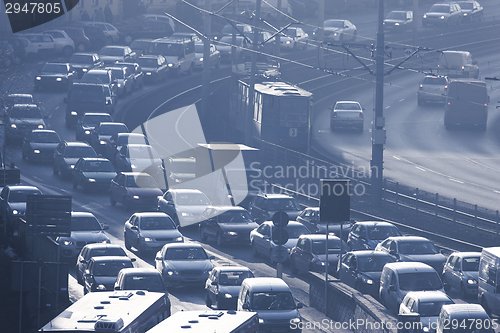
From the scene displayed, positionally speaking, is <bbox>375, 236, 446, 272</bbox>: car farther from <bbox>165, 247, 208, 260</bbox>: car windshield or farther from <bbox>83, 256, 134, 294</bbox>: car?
<bbox>83, 256, 134, 294</bbox>: car

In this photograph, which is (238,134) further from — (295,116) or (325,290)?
(325,290)

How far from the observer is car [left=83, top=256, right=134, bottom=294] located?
36.6 meters

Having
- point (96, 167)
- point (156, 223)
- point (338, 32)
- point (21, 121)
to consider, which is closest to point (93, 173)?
point (96, 167)

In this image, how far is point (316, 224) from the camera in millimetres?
46500

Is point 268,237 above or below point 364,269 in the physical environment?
below

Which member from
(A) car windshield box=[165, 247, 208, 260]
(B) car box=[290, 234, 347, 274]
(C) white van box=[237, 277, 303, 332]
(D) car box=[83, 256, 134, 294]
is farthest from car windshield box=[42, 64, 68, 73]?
(C) white van box=[237, 277, 303, 332]

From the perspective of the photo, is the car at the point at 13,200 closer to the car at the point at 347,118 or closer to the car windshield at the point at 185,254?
the car windshield at the point at 185,254

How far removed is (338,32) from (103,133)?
34654 millimetres

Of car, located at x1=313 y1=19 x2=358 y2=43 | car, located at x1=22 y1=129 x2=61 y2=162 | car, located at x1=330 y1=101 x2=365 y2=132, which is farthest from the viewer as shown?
car, located at x1=313 y1=19 x2=358 y2=43

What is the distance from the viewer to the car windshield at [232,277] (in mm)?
36031

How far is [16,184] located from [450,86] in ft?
90.8

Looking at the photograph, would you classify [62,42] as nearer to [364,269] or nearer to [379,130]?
[379,130]

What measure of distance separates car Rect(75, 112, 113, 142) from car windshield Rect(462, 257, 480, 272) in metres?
27.5

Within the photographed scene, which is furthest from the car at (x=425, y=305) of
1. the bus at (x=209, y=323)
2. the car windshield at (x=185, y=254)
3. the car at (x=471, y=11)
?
the car at (x=471, y=11)
